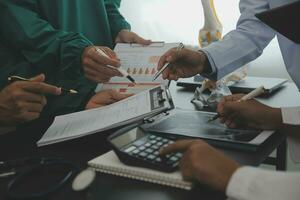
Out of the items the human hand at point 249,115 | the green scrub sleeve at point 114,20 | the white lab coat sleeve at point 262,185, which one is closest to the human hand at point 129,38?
the green scrub sleeve at point 114,20

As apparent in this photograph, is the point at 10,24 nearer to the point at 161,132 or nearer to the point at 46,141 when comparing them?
the point at 46,141

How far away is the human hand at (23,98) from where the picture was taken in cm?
90

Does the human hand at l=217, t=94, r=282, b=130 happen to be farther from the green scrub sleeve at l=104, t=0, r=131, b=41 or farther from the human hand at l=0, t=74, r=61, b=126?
the green scrub sleeve at l=104, t=0, r=131, b=41

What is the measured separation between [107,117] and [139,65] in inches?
13.4

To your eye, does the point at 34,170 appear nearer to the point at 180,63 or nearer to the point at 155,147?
the point at 155,147

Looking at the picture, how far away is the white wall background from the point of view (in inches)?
69.6

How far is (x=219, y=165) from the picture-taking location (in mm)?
632

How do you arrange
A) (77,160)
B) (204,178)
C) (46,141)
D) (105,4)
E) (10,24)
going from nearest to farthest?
(204,178), (77,160), (46,141), (10,24), (105,4)

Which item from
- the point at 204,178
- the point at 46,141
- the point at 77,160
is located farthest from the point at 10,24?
the point at 204,178

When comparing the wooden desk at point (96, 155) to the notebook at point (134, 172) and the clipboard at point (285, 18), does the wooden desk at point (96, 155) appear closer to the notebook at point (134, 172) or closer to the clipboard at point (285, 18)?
the notebook at point (134, 172)

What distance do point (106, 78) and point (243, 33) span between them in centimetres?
50

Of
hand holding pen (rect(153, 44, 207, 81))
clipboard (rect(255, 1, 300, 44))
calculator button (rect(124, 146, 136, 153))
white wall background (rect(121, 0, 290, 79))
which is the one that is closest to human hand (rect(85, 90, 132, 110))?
hand holding pen (rect(153, 44, 207, 81))

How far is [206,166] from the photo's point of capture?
2.07ft

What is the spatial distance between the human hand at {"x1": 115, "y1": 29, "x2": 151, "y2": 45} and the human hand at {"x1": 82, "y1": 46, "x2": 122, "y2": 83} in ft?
0.61
